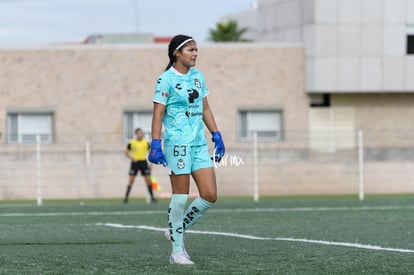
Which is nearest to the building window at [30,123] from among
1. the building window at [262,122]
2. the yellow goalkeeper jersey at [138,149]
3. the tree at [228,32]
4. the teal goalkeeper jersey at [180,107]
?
the building window at [262,122]

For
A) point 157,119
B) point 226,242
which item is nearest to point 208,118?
point 157,119

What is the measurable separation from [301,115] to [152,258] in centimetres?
3311

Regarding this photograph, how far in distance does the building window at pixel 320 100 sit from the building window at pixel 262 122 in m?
1.29

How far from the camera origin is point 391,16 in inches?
1695

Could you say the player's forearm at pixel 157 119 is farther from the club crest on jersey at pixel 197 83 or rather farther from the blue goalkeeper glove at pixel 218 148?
the blue goalkeeper glove at pixel 218 148

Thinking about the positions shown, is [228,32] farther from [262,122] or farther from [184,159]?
[184,159]

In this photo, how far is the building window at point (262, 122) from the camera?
4366cm

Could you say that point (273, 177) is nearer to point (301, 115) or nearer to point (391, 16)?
point (301, 115)

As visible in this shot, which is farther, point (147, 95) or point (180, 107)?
point (147, 95)

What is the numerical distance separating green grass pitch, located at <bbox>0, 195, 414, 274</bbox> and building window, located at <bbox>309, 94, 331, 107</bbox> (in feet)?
72.8

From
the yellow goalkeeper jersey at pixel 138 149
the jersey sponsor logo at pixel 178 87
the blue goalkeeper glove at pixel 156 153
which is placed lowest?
the yellow goalkeeper jersey at pixel 138 149

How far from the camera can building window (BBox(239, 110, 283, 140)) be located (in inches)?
1719

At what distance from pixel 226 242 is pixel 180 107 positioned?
2.98 m

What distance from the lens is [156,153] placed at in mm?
10414
